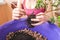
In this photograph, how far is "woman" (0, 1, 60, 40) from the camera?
605 mm

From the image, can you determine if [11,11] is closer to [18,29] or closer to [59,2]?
[18,29]

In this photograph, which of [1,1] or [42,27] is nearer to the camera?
[42,27]

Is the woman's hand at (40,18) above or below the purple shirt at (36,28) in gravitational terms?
above

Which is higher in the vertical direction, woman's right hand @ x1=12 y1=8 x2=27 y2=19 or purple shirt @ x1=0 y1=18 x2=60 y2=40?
woman's right hand @ x1=12 y1=8 x2=27 y2=19

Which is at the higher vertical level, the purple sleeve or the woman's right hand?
the woman's right hand

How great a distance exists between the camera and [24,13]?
2.16ft

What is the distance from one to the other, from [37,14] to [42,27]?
62mm

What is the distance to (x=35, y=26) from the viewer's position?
633 millimetres

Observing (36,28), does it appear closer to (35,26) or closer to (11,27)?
(35,26)

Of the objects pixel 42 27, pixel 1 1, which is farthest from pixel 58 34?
pixel 1 1

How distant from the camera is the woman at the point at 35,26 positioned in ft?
1.98

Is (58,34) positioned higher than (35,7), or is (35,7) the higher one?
(35,7)

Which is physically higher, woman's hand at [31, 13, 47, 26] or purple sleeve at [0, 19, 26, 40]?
woman's hand at [31, 13, 47, 26]

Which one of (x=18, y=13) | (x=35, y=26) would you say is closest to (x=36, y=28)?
(x=35, y=26)
